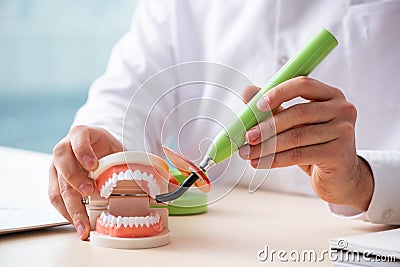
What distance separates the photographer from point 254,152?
0.94 meters

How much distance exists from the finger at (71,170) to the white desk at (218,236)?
7cm

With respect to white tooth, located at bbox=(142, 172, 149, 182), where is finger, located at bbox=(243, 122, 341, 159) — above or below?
above

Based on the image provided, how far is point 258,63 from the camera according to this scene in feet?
4.80

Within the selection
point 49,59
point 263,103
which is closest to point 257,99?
point 263,103

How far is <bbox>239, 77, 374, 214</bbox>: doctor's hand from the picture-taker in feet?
3.11

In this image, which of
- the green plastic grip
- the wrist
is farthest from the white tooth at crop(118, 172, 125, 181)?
the wrist

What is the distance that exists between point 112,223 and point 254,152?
0.21m

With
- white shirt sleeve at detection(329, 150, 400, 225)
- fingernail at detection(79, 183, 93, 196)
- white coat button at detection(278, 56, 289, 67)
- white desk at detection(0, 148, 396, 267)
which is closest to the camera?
white desk at detection(0, 148, 396, 267)

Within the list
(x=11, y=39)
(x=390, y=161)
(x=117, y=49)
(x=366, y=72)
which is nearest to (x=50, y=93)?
(x=11, y=39)

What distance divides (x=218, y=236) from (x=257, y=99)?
214 millimetres

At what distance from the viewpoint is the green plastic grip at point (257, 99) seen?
91 cm

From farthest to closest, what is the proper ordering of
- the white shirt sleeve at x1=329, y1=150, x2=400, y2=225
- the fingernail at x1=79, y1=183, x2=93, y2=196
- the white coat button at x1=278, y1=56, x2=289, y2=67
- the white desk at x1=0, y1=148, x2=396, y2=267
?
the white coat button at x1=278, y1=56, x2=289, y2=67 → the white shirt sleeve at x1=329, y1=150, x2=400, y2=225 → the fingernail at x1=79, y1=183, x2=93, y2=196 → the white desk at x1=0, y1=148, x2=396, y2=267

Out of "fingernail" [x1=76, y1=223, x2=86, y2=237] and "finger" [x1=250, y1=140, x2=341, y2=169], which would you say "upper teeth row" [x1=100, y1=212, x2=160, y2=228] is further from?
"finger" [x1=250, y1=140, x2=341, y2=169]

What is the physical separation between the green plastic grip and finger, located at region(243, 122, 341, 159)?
41mm
